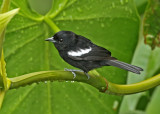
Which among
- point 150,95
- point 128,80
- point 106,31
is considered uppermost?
point 106,31

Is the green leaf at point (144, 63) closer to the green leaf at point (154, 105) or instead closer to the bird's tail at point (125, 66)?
the green leaf at point (154, 105)

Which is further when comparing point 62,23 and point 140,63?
point 140,63

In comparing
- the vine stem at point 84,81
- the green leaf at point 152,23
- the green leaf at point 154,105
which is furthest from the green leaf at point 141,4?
the vine stem at point 84,81

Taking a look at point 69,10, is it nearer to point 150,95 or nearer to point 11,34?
point 11,34

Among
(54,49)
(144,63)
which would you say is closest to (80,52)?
(54,49)

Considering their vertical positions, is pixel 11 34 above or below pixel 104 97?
above

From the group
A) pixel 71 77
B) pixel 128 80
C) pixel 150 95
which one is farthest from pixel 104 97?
pixel 71 77

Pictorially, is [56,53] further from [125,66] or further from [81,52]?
[125,66]

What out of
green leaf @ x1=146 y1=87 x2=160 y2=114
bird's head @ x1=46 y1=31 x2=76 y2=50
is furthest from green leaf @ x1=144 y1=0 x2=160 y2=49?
bird's head @ x1=46 y1=31 x2=76 y2=50
